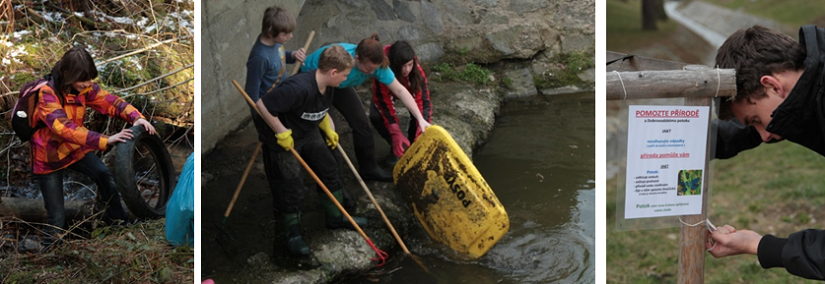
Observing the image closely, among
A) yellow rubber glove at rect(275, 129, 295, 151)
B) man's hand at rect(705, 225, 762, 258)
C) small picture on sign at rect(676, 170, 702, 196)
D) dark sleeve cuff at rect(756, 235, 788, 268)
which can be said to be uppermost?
small picture on sign at rect(676, 170, 702, 196)

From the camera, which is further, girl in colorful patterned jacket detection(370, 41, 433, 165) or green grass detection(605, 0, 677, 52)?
green grass detection(605, 0, 677, 52)

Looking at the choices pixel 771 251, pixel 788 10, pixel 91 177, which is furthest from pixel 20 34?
pixel 788 10

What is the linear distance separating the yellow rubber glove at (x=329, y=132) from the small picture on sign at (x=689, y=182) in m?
1.88

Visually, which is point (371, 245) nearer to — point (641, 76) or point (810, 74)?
point (641, 76)

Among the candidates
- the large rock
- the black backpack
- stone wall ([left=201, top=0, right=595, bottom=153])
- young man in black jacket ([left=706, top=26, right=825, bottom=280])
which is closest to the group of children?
the black backpack

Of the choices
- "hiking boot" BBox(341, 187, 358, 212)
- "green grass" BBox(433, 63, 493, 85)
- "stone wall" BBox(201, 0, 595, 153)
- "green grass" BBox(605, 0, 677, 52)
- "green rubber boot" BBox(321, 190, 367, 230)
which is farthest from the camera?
"green grass" BBox(605, 0, 677, 52)

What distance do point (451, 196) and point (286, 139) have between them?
838 millimetres

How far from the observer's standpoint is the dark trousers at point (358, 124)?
Result: 3.96 meters

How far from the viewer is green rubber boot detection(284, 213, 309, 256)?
327cm

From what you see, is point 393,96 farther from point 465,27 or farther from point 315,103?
point 465,27

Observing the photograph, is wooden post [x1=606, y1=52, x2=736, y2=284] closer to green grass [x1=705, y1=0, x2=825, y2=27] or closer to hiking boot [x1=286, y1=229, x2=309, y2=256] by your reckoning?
hiking boot [x1=286, y1=229, x2=309, y2=256]

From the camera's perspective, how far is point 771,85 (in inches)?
81.6

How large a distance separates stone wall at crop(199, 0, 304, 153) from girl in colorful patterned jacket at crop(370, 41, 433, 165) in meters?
0.90

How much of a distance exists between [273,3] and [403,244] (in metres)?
2.03
